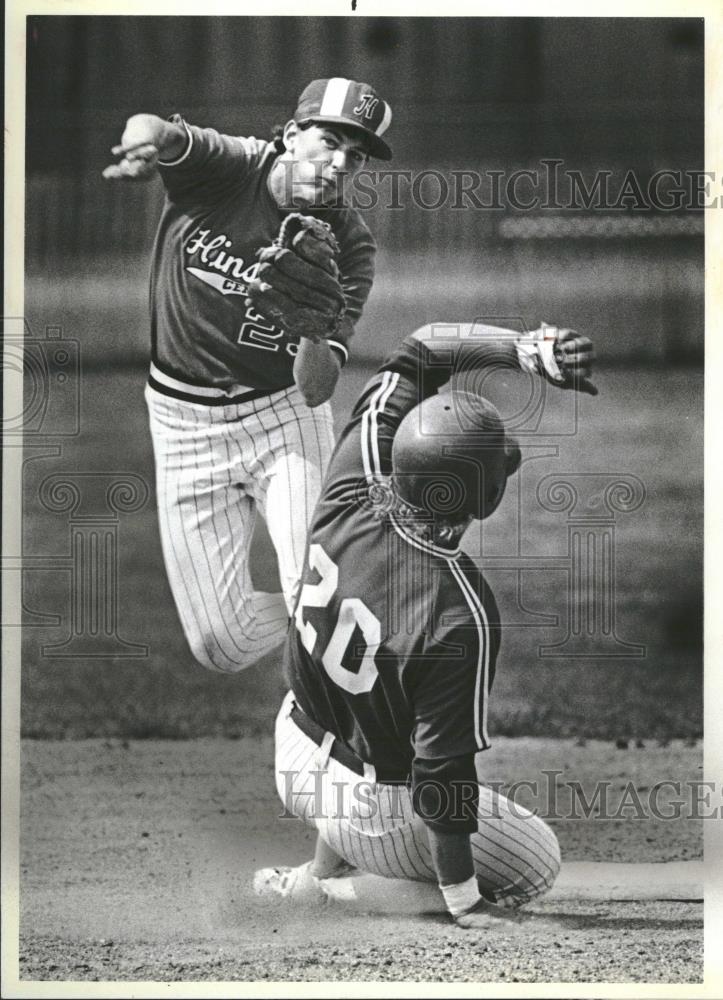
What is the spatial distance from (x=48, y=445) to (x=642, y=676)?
1723 mm

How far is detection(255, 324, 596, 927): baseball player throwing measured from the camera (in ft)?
10.8

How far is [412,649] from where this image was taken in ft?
10.8

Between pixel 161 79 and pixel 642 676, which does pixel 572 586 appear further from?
pixel 161 79

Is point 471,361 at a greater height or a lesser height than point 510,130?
lesser

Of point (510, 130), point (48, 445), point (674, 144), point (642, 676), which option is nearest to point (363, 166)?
point (510, 130)

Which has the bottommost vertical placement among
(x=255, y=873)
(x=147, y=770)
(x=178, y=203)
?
(x=255, y=873)

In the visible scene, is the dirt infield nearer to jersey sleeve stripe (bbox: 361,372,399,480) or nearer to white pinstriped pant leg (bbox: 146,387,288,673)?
white pinstriped pant leg (bbox: 146,387,288,673)

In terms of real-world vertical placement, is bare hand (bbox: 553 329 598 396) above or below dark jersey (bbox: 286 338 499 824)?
above

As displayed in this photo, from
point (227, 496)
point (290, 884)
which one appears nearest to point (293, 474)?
point (227, 496)

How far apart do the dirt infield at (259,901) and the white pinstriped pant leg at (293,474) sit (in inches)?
21.2

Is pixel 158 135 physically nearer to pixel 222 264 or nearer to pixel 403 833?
pixel 222 264

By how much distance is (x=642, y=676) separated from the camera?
3363 mm

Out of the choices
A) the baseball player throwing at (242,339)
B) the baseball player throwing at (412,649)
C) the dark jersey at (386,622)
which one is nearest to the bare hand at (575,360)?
the baseball player throwing at (412,649)

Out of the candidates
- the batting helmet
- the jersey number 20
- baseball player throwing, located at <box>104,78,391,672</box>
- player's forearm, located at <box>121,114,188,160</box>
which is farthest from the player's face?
the jersey number 20
